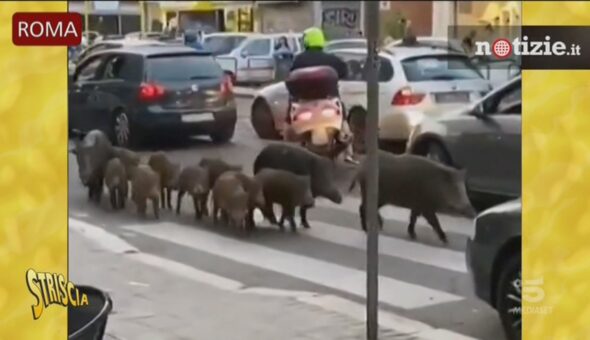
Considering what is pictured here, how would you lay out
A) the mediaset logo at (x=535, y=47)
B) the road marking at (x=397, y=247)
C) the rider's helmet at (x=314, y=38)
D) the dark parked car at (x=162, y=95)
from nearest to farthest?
1. the mediaset logo at (x=535, y=47)
2. the rider's helmet at (x=314, y=38)
3. the dark parked car at (x=162, y=95)
4. the road marking at (x=397, y=247)

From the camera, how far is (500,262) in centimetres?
578

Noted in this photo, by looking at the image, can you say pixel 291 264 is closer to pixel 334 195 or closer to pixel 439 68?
pixel 334 195

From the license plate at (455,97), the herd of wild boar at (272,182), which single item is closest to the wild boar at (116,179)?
the herd of wild boar at (272,182)

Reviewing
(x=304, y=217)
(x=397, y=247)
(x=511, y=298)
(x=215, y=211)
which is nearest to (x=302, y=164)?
(x=304, y=217)

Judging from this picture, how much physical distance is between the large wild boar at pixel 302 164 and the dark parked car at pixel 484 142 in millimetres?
383

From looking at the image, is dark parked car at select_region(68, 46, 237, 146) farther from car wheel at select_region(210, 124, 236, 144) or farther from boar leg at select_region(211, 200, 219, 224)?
boar leg at select_region(211, 200, 219, 224)

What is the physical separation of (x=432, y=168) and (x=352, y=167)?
347mm

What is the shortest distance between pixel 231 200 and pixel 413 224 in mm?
804

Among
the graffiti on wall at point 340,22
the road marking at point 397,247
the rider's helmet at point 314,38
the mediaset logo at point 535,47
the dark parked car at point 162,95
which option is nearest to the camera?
the mediaset logo at point 535,47

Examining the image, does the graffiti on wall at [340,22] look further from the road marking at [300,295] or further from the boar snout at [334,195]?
→ the road marking at [300,295]

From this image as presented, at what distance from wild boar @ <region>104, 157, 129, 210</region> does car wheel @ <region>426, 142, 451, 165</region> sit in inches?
51.9

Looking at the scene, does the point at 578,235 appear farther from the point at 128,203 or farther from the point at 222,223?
the point at 128,203

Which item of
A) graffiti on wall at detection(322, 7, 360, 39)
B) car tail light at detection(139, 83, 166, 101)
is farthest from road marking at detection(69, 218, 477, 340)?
graffiti on wall at detection(322, 7, 360, 39)

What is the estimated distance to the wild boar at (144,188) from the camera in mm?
5684
